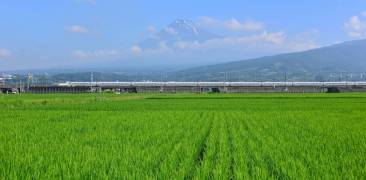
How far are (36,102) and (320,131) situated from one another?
22766mm

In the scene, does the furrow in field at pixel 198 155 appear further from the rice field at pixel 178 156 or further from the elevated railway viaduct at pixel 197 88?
the elevated railway viaduct at pixel 197 88

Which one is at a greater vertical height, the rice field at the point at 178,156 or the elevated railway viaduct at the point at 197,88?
the rice field at the point at 178,156

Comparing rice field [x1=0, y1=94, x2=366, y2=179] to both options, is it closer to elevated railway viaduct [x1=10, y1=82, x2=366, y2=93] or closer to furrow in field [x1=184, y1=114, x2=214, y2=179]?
furrow in field [x1=184, y1=114, x2=214, y2=179]

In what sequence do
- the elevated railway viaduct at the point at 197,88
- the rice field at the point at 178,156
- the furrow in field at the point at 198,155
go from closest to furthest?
the rice field at the point at 178,156 → the furrow in field at the point at 198,155 → the elevated railway viaduct at the point at 197,88

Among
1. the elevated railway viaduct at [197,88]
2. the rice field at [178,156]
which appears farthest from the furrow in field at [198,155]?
the elevated railway viaduct at [197,88]

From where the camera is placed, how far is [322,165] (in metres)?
5.56

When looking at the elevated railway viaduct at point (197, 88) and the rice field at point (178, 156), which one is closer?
the rice field at point (178, 156)

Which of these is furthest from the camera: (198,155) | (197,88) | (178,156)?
(197,88)

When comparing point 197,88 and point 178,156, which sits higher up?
point 178,156

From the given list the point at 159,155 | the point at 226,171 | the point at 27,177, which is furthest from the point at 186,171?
the point at 27,177

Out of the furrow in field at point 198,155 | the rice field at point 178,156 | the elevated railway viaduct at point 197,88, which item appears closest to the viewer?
the rice field at point 178,156

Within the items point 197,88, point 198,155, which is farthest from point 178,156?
point 197,88

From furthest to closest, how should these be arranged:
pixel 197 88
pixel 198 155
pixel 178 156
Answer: pixel 197 88
pixel 198 155
pixel 178 156

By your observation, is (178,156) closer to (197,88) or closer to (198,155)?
(198,155)
